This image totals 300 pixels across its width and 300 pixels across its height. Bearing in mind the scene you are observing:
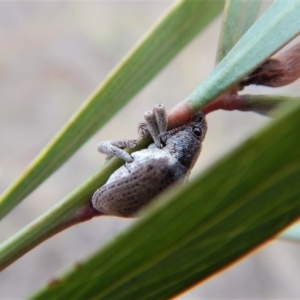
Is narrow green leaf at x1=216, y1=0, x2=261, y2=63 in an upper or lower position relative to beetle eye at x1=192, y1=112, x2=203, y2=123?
upper

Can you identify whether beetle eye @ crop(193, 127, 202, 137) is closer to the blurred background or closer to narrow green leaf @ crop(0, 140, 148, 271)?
narrow green leaf @ crop(0, 140, 148, 271)

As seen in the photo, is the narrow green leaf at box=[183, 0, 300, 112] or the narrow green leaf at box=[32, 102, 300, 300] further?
the narrow green leaf at box=[183, 0, 300, 112]

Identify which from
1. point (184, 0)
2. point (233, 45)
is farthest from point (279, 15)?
point (184, 0)

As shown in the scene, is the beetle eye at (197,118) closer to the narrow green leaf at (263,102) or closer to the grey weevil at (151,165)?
the grey weevil at (151,165)

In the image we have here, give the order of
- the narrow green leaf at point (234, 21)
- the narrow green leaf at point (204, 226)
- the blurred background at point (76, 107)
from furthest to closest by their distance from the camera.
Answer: the blurred background at point (76, 107) → the narrow green leaf at point (234, 21) → the narrow green leaf at point (204, 226)

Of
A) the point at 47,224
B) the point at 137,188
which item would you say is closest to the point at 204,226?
the point at 47,224

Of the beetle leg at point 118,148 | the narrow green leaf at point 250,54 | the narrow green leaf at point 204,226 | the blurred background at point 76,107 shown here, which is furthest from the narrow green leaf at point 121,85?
the blurred background at point 76,107

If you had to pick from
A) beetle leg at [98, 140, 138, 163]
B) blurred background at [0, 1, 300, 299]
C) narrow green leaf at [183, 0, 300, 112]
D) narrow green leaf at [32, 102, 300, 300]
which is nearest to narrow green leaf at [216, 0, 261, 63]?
narrow green leaf at [183, 0, 300, 112]
